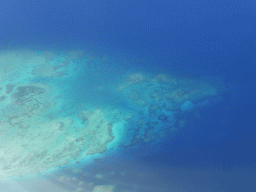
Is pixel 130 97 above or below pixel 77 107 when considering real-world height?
above

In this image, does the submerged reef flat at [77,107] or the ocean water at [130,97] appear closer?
the ocean water at [130,97]

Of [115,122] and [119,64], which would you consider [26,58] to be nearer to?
[119,64]

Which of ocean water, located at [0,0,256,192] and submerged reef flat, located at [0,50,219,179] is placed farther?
submerged reef flat, located at [0,50,219,179]

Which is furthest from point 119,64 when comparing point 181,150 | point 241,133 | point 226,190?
point 226,190
